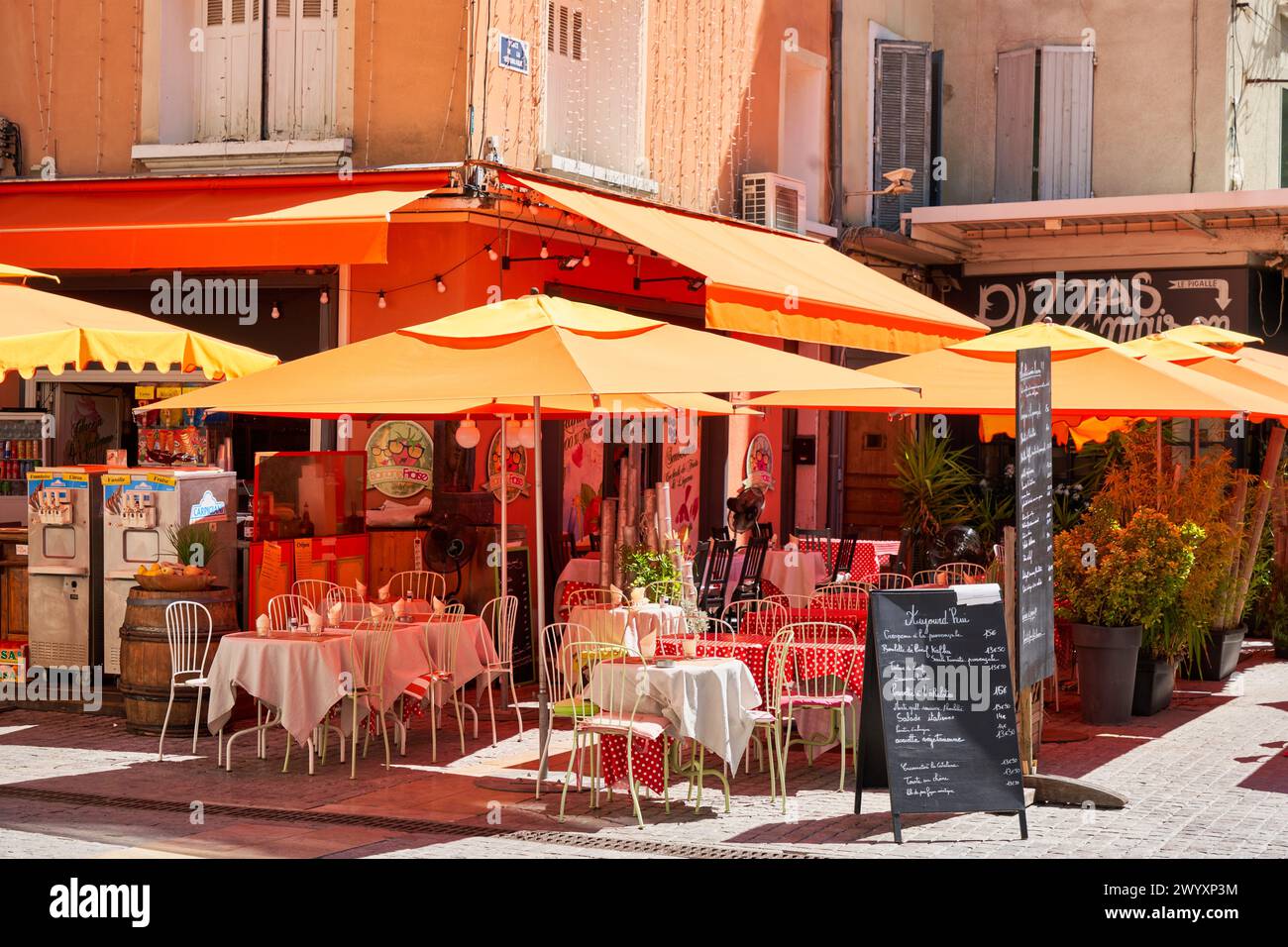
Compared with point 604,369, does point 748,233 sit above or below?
above

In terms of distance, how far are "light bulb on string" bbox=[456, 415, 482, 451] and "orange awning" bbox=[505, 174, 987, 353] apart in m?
1.81

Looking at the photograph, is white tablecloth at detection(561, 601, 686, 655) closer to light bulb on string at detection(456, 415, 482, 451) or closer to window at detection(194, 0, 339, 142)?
light bulb on string at detection(456, 415, 482, 451)

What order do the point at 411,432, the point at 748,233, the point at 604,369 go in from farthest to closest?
the point at 748,233 < the point at 411,432 < the point at 604,369

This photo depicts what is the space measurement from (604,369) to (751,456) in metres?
10.3

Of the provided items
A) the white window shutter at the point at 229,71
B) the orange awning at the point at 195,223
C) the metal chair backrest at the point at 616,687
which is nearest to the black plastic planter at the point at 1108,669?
the metal chair backrest at the point at 616,687

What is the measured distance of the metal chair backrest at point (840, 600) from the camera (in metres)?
11.2

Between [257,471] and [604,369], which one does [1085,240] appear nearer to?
[257,471]

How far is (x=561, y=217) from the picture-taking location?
547 inches

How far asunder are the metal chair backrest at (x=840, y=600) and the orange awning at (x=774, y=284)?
6.67ft

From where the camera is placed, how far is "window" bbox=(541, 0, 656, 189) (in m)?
14.2

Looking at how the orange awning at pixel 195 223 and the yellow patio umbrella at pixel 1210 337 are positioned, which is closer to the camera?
the orange awning at pixel 195 223

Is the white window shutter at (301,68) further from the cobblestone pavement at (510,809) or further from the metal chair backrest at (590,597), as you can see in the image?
the cobblestone pavement at (510,809)

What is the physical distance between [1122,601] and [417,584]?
535 centimetres
